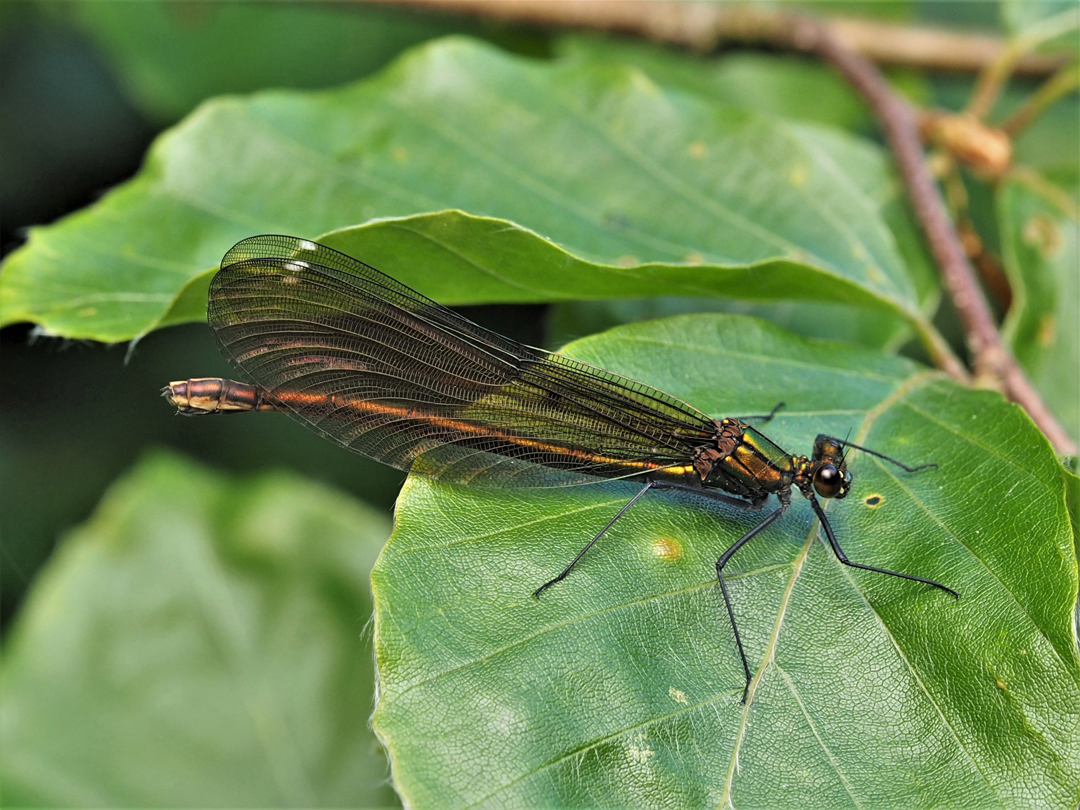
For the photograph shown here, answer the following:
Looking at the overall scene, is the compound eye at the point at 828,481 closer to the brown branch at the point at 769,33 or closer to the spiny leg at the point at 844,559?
the spiny leg at the point at 844,559

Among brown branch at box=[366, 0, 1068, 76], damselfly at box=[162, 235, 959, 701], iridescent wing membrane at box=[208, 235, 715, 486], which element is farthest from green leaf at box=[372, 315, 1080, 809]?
Result: brown branch at box=[366, 0, 1068, 76]

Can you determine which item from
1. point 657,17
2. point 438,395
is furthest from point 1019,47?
point 438,395

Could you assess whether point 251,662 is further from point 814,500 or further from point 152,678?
point 814,500

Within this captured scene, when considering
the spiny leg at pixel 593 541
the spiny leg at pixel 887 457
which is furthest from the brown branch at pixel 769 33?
the spiny leg at pixel 593 541

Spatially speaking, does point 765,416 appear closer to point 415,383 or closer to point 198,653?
point 415,383

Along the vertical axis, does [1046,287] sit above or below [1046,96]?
below

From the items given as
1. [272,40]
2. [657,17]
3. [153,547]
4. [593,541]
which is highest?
[657,17]
